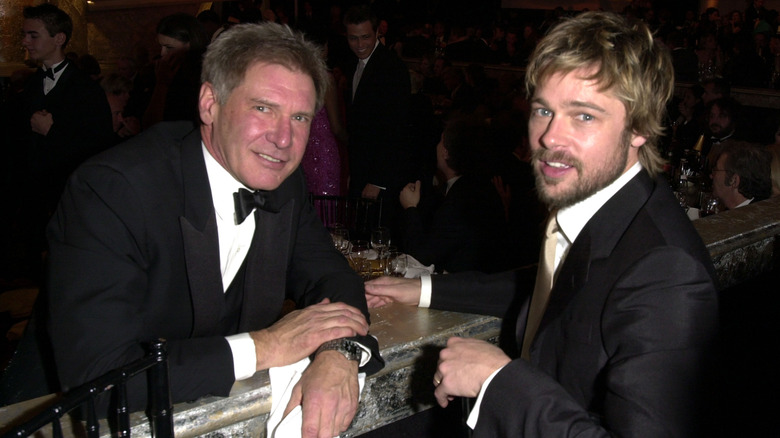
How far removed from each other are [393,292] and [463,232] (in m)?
1.31

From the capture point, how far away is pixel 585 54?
1.54m

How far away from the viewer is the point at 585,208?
1.62m

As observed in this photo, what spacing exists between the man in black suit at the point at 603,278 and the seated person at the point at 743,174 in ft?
8.61

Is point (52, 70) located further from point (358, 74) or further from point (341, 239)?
point (341, 239)

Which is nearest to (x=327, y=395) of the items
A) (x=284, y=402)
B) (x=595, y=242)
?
(x=284, y=402)

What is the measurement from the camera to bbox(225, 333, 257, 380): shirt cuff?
1598 mm

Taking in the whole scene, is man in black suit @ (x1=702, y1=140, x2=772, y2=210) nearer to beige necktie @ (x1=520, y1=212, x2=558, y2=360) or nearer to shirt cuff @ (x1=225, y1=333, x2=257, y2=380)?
beige necktie @ (x1=520, y1=212, x2=558, y2=360)

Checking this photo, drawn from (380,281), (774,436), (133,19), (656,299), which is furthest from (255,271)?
(133,19)

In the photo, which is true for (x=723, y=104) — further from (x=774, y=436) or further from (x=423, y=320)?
(x=423, y=320)

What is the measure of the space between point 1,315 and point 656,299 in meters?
3.72

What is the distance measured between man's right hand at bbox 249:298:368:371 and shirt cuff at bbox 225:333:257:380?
0.01 m

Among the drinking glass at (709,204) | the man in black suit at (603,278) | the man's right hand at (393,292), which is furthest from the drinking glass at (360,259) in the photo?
the drinking glass at (709,204)

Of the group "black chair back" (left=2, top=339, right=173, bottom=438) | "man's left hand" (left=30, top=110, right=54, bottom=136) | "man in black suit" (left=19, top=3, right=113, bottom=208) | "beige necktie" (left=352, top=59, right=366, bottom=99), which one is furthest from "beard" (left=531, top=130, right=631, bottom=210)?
"man's left hand" (left=30, top=110, right=54, bottom=136)

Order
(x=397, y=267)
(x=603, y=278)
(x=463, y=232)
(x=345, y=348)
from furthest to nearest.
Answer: (x=463, y=232) → (x=397, y=267) → (x=345, y=348) → (x=603, y=278)
